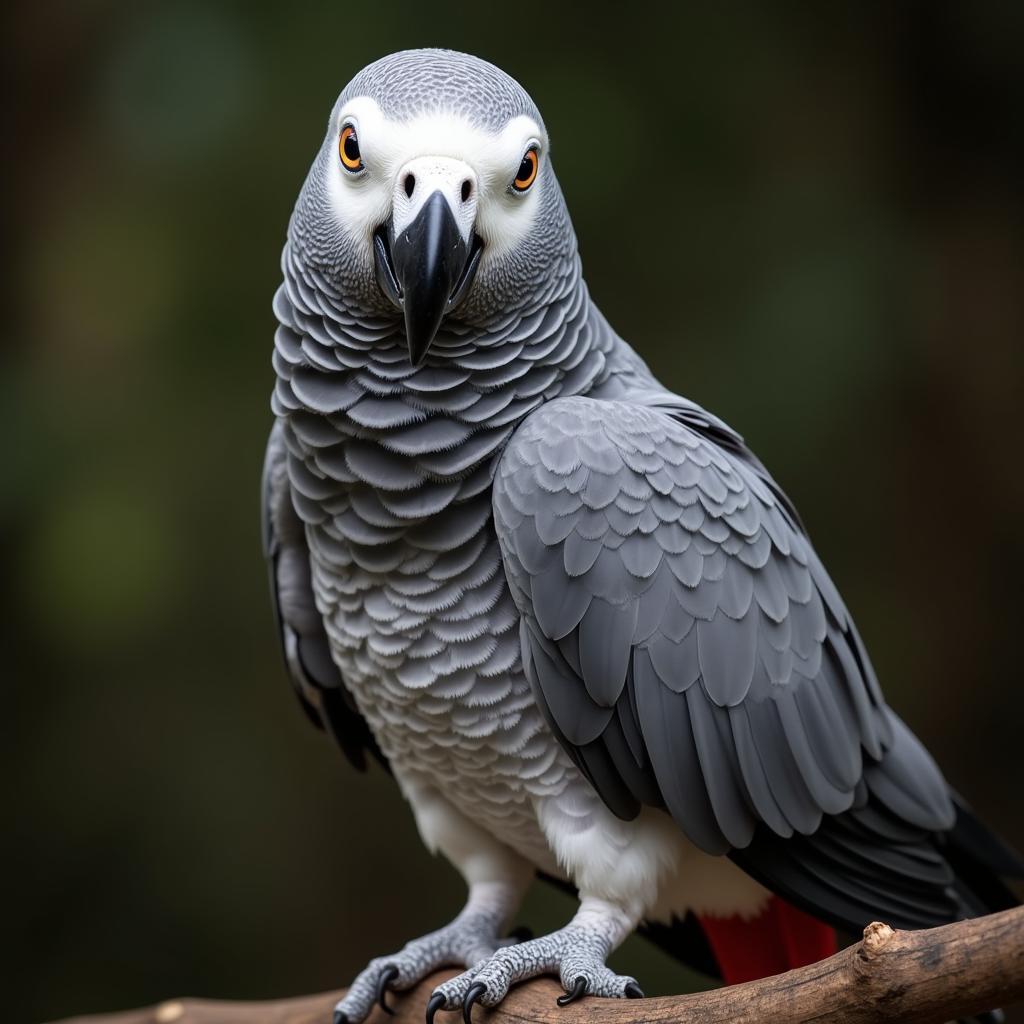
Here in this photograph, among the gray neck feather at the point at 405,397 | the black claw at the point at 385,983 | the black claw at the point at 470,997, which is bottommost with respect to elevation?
the black claw at the point at 385,983

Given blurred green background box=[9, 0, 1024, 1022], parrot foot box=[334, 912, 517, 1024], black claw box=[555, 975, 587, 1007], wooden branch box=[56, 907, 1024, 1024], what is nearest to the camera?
wooden branch box=[56, 907, 1024, 1024]

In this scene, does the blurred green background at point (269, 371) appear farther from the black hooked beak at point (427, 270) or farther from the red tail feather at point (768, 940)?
the black hooked beak at point (427, 270)

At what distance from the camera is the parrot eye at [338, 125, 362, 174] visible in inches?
43.3

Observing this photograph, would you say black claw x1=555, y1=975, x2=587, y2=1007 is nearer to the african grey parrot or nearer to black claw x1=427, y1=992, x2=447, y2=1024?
the african grey parrot

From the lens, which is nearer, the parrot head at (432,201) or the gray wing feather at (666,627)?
the parrot head at (432,201)

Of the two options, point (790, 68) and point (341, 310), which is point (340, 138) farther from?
point (790, 68)

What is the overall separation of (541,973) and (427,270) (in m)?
0.72

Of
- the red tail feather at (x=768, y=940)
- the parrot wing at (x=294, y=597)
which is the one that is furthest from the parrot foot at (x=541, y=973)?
the parrot wing at (x=294, y=597)

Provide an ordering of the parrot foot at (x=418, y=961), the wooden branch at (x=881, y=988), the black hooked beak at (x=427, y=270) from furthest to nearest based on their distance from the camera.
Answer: the parrot foot at (x=418, y=961), the black hooked beak at (x=427, y=270), the wooden branch at (x=881, y=988)

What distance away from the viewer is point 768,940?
4.81 ft

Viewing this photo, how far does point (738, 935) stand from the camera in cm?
146

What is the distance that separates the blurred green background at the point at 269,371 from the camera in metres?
2.21

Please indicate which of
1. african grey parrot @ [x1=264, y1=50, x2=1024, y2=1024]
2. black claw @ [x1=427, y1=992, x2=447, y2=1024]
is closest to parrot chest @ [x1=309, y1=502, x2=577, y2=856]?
african grey parrot @ [x1=264, y1=50, x2=1024, y2=1024]

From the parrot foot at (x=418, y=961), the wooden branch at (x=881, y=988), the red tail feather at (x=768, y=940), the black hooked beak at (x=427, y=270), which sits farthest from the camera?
the red tail feather at (x=768, y=940)
